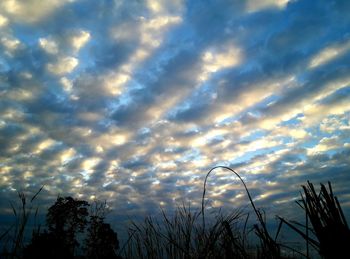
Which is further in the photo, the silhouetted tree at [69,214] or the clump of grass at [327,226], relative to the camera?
the silhouetted tree at [69,214]

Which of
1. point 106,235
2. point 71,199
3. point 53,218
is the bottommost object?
point 106,235

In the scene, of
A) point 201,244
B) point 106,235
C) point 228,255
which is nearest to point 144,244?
point 201,244

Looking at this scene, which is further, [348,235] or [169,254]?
[169,254]

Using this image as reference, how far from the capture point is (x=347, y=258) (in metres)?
1.22

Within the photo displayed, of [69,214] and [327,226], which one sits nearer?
[327,226]

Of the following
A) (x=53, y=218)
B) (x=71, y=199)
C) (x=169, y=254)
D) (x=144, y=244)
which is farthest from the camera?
(x=71, y=199)

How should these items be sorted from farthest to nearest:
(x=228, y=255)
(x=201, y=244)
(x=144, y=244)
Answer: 1. (x=144, y=244)
2. (x=201, y=244)
3. (x=228, y=255)

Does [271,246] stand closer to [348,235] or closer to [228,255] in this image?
[348,235]

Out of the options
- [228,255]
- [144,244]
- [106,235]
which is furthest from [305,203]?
[106,235]

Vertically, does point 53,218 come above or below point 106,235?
above

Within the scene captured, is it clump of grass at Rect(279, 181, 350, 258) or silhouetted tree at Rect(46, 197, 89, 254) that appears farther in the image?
silhouetted tree at Rect(46, 197, 89, 254)

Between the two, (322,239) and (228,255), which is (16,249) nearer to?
(228,255)

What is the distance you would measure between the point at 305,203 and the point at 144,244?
5.35m

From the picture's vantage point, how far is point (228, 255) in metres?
2.75
